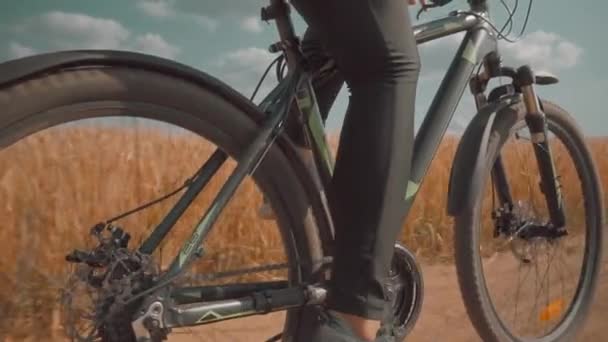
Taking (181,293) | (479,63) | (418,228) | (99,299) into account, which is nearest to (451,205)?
(479,63)

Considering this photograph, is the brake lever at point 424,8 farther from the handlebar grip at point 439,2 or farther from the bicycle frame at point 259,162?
the bicycle frame at point 259,162

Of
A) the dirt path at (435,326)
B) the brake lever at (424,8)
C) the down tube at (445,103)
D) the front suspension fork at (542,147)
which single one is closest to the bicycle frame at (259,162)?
the down tube at (445,103)

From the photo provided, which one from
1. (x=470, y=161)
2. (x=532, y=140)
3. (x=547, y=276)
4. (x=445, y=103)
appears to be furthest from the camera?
(x=547, y=276)

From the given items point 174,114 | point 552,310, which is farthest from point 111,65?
point 552,310

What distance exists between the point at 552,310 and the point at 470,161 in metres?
0.96

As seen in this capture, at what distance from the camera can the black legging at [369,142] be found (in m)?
1.42

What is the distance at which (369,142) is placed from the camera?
4.70 feet

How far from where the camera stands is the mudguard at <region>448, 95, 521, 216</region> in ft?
6.66

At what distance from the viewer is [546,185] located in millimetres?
2404

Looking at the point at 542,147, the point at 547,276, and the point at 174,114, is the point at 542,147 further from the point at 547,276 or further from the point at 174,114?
the point at 174,114

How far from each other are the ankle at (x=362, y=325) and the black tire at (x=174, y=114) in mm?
157

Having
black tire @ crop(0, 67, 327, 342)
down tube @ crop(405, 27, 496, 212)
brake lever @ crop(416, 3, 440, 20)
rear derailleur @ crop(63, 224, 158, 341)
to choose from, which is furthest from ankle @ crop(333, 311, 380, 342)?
brake lever @ crop(416, 3, 440, 20)

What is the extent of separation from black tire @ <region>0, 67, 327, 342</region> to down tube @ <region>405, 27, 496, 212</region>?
0.91 feet

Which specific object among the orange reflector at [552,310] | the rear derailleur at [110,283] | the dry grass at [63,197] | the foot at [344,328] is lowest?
the orange reflector at [552,310]
